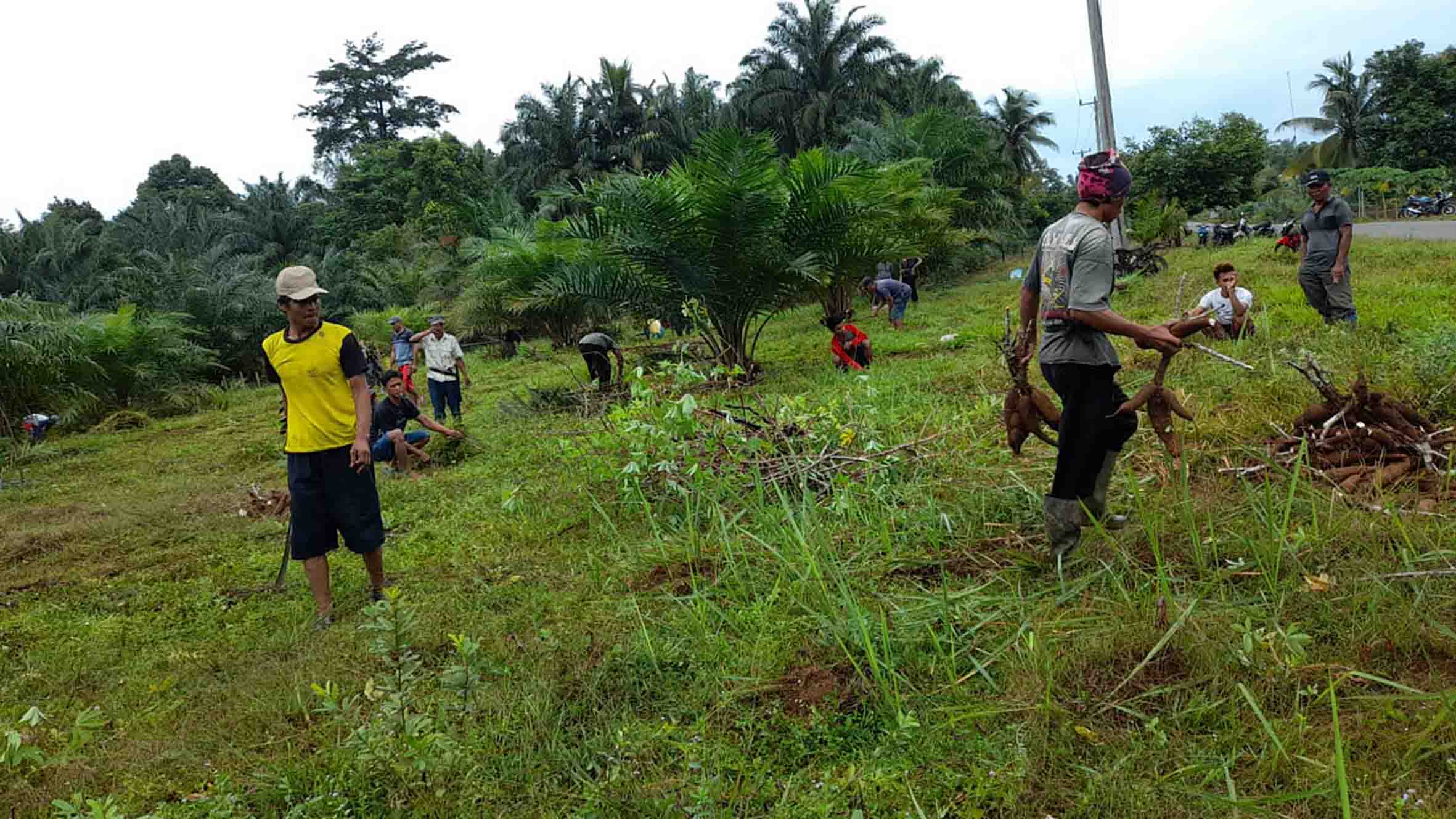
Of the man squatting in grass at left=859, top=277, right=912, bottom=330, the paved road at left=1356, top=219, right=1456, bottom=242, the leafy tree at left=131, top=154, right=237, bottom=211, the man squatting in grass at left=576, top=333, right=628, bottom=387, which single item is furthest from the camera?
the leafy tree at left=131, top=154, right=237, bottom=211

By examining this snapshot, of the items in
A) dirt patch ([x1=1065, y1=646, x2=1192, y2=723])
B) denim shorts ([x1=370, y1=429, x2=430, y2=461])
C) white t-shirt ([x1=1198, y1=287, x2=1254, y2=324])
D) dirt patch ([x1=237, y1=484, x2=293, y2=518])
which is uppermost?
white t-shirt ([x1=1198, y1=287, x2=1254, y2=324])

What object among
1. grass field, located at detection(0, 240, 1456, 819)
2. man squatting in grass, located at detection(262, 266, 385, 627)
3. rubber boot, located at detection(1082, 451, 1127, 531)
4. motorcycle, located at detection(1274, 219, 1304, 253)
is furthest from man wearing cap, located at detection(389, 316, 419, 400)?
motorcycle, located at detection(1274, 219, 1304, 253)

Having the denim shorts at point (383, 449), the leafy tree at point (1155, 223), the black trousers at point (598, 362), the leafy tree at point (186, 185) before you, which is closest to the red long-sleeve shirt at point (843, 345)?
the black trousers at point (598, 362)

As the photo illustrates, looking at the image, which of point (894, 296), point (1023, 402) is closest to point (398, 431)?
point (1023, 402)

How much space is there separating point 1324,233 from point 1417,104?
32.4 metres

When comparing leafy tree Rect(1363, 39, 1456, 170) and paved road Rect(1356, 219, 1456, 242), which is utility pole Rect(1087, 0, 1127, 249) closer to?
paved road Rect(1356, 219, 1456, 242)

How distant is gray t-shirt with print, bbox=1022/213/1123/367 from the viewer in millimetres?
3127

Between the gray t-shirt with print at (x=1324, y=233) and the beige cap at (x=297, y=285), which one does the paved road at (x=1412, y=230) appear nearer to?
the gray t-shirt with print at (x=1324, y=233)

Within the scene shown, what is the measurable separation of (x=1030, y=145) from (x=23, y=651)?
37.1 m

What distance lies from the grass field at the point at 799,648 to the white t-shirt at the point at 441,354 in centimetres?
392

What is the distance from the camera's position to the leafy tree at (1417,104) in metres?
30.6

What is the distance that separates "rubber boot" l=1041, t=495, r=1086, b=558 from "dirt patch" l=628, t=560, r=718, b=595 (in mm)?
1326

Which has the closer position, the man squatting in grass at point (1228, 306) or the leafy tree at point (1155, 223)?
the man squatting in grass at point (1228, 306)

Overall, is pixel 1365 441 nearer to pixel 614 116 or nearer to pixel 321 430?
pixel 321 430
